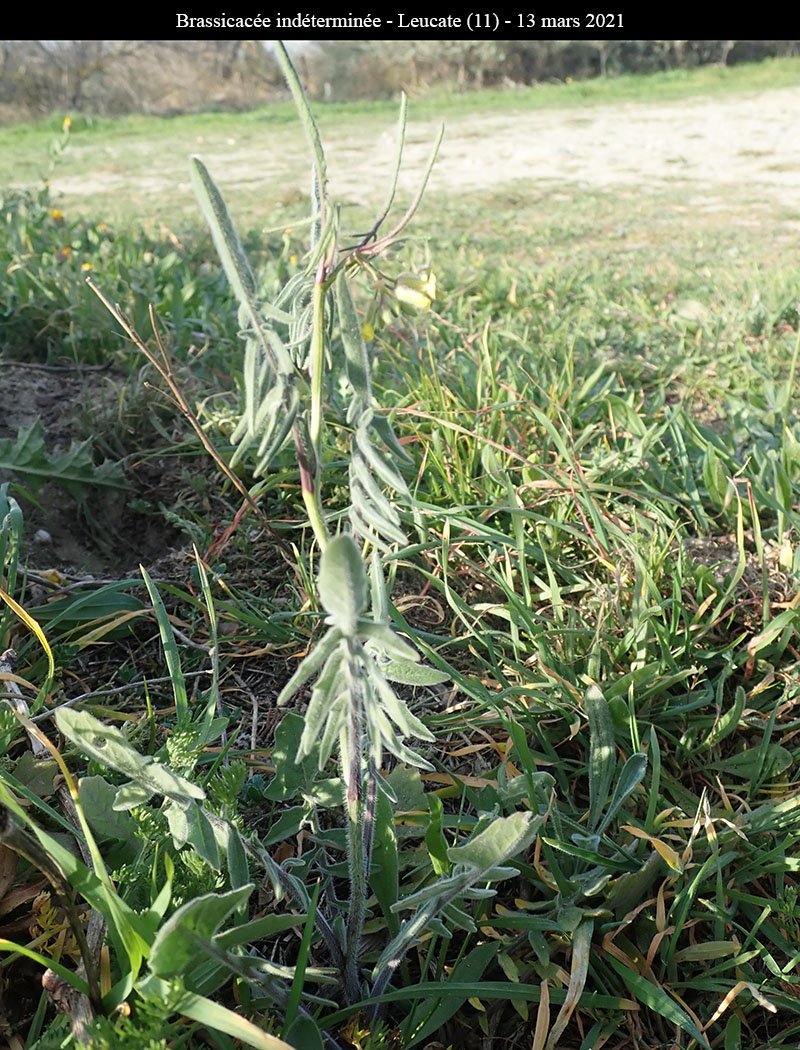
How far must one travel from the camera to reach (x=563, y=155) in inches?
295

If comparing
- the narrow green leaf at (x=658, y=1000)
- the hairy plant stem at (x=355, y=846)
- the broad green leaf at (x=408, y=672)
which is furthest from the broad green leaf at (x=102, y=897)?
the narrow green leaf at (x=658, y=1000)

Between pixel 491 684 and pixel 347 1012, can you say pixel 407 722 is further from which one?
pixel 491 684

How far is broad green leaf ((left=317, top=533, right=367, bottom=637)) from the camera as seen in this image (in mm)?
633

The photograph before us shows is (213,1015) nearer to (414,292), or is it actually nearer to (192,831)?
(192,831)

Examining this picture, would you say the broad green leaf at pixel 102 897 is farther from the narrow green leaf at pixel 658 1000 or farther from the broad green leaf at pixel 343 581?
the narrow green leaf at pixel 658 1000

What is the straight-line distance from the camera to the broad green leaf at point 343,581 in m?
0.63

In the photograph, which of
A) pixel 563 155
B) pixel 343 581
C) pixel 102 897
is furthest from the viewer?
pixel 563 155

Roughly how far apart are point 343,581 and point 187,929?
33cm

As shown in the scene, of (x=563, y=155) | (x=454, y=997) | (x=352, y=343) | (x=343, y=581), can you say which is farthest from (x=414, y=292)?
(x=563, y=155)

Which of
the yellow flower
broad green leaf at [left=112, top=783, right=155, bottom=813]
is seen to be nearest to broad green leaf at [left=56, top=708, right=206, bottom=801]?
broad green leaf at [left=112, top=783, right=155, bottom=813]

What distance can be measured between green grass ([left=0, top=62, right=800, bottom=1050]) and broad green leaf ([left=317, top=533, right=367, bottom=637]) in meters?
0.37

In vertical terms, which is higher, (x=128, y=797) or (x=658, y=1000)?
(x=128, y=797)

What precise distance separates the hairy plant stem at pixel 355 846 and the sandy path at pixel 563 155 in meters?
5.10

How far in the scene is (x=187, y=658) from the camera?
4.87 feet
